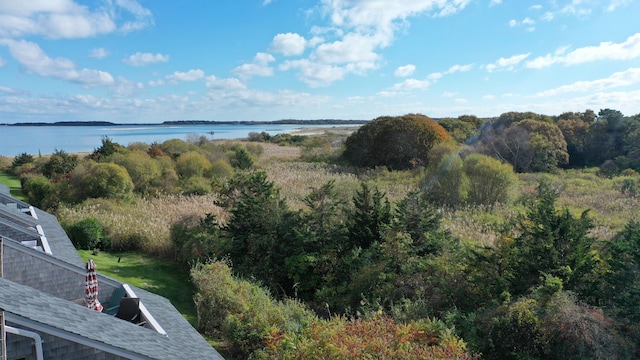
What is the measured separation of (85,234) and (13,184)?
23165 millimetres

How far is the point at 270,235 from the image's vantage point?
1305 cm

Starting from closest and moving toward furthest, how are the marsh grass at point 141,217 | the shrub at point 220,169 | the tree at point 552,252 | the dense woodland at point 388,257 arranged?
the dense woodland at point 388,257, the tree at point 552,252, the marsh grass at point 141,217, the shrub at point 220,169

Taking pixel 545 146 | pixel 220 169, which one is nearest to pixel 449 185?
pixel 220 169

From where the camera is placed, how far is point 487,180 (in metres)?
22.9

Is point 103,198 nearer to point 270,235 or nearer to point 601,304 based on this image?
point 270,235

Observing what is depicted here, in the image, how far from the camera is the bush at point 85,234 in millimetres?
16250

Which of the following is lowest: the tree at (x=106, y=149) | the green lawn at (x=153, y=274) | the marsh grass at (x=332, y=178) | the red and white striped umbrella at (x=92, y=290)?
the green lawn at (x=153, y=274)

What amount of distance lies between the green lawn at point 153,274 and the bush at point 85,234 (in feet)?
1.40

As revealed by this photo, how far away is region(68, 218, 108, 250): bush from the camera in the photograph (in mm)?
16250

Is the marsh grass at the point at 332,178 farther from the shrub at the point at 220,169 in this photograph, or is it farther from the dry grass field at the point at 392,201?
the shrub at the point at 220,169

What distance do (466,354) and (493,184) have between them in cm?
1754

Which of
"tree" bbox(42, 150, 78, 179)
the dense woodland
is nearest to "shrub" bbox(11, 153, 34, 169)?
"tree" bbox(42, 150, 78, 179)

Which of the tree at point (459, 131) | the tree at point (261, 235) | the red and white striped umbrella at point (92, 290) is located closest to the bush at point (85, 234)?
the tree at point (261, 235)

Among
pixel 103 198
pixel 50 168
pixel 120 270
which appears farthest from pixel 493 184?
pixel 50 168
